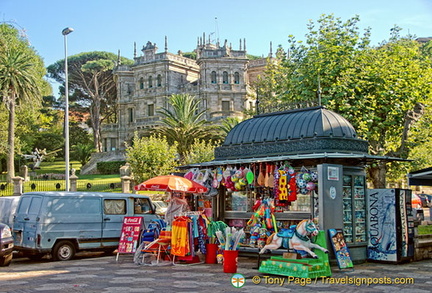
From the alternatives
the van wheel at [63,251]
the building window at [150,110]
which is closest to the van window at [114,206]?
the van wheel at [63,251]

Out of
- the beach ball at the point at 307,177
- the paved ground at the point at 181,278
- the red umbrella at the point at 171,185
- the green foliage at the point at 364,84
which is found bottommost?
the paved ground at the point at 181,278

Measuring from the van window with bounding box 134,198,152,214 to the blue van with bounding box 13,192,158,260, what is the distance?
0.31 metres

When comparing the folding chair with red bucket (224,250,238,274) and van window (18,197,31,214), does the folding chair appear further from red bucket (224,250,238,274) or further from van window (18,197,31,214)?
van window (18,197,31,214)

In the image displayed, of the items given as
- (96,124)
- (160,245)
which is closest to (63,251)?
(160,245)

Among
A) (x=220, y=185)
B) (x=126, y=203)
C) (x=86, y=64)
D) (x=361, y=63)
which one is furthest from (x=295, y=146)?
(x=86, y=64)

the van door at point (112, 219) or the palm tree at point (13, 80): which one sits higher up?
the palm tree at point (13, 80)

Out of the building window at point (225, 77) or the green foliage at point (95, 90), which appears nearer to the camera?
the building window at point (225, 77)

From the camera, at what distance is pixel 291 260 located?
38.7 ft

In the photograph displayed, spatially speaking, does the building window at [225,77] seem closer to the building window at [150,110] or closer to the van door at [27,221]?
the building window at [150,110]

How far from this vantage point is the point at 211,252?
1430cm

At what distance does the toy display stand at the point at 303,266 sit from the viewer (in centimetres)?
1136

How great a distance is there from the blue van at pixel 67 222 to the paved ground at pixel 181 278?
0.89m

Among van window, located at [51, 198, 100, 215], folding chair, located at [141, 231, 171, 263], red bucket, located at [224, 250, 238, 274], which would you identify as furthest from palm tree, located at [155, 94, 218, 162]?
red bucket, located at [224, 250, 238, 274]

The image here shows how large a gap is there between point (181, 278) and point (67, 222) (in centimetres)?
545
